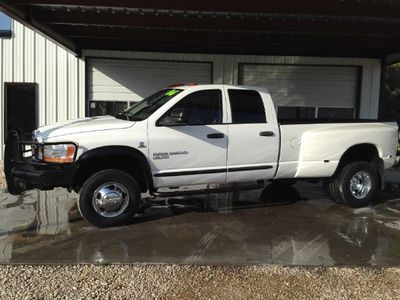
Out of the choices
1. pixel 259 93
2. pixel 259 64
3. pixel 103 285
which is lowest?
pixel 103 285

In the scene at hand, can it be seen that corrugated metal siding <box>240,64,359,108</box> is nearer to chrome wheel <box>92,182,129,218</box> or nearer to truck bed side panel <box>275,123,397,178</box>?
truck bed side panel <box>275,123,397,178</box>

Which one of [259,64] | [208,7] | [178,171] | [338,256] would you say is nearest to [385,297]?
[338,256]

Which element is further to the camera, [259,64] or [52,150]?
[259,64]

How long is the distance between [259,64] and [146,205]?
743cm

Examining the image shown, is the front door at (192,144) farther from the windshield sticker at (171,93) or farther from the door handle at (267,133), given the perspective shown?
the door handle at (267,133)

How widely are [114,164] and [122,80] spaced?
289 inches

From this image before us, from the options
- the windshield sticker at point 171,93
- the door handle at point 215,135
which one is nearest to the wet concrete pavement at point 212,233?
the door handle at point 215,135

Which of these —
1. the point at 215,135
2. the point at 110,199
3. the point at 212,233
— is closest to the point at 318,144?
the point at 215,135

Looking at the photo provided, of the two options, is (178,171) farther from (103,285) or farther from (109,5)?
(109,5)

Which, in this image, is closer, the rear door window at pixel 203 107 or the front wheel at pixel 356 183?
the rear door window at pixel 203 107

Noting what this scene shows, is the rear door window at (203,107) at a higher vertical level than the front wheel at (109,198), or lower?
higher

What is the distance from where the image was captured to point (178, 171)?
7.10 m

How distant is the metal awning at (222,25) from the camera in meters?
8.81

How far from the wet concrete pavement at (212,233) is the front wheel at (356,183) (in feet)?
0.60
